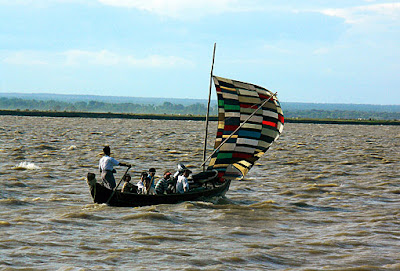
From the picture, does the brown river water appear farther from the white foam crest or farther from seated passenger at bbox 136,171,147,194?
seated passenger at bbox 136,171,147,194

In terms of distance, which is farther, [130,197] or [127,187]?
[127,187]

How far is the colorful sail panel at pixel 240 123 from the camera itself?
26.3 metres

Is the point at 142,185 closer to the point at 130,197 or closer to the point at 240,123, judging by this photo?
the point at 130,197

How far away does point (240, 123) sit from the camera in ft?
86.8

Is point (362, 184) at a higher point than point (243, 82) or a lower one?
lower

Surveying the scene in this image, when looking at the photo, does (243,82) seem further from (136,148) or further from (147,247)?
(136,148)

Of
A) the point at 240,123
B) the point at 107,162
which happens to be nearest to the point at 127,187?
the point at 107,162

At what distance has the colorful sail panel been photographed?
1034 inches

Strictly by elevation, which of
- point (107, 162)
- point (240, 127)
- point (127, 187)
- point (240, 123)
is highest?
point (240, 123)

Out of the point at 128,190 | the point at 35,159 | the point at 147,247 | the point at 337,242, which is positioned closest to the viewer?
the point at 147,247

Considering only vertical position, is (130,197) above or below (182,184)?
below

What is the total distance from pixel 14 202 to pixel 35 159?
53.8ft

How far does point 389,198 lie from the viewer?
85.6ft

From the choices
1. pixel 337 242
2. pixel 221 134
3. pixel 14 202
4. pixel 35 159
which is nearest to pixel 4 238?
pixel 14 202
